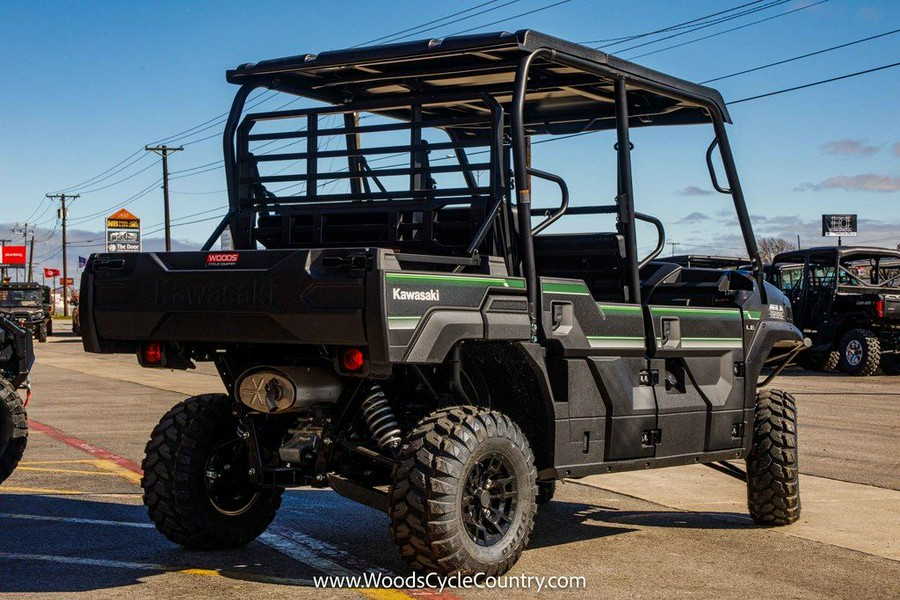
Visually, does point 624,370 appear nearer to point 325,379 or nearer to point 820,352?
point 325,379

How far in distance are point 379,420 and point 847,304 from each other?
20.5 meters

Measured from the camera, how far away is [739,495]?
9.75m

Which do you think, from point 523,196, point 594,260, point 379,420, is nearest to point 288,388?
point 379,420

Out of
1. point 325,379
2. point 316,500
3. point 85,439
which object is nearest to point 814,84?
point 85,439

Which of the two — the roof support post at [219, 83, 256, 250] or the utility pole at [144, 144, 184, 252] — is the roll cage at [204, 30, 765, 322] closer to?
the roof support post at [219, 83, 256, 250]

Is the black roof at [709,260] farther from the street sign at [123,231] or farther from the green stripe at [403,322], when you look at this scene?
the street sign at [123,231]

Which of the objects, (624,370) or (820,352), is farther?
(820,352)

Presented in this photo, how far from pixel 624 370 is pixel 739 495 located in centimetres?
318

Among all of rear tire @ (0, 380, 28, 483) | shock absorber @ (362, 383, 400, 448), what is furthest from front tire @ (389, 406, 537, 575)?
rear tire @ (0, 380, 28, 483)

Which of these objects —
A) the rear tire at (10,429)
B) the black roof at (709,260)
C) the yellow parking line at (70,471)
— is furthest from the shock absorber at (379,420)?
the black roof at (709,260)

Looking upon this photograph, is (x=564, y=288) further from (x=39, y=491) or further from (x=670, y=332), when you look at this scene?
(x=39, y=491)

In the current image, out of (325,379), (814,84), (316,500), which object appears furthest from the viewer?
(814,84)

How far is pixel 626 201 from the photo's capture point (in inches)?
288

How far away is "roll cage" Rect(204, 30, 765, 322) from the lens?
6730 mm
